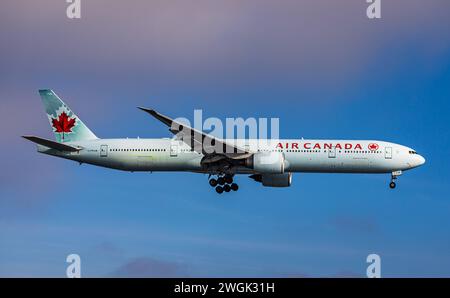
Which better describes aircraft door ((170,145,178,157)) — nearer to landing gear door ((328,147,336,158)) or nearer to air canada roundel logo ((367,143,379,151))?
landing gear door ((328,147,336,158))

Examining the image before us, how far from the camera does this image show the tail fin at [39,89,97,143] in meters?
59.8

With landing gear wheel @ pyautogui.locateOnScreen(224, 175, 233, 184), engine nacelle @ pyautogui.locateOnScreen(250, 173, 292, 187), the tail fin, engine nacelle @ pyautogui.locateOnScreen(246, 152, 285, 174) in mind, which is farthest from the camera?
the tail fin

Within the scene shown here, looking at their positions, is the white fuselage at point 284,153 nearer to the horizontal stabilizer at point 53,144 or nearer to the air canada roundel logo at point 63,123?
the horizontal stabilizer at point 53,144

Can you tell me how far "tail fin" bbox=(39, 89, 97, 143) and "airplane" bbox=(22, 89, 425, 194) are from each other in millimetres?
1095

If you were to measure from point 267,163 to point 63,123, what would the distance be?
56.5 feet

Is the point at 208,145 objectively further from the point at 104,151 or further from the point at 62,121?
the point at 62,121

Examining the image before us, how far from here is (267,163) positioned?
53.8m

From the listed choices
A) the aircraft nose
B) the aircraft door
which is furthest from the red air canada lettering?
the aircraft door

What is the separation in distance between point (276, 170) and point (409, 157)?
10832 mm

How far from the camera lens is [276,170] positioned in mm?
53969

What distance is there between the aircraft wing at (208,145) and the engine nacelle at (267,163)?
2.78ft

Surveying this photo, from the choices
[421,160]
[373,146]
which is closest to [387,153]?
[373,146]

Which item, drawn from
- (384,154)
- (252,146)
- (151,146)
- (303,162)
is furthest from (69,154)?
(384,154)
